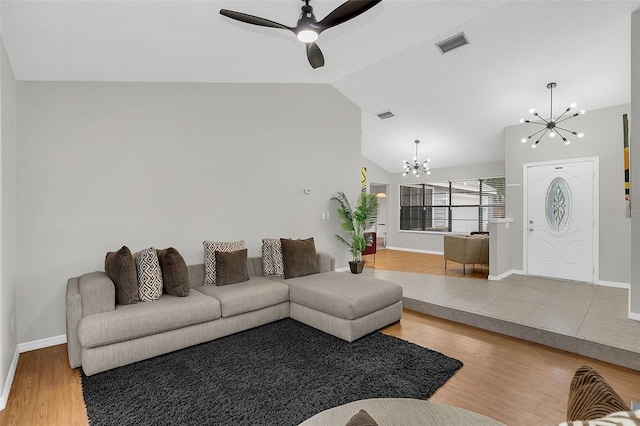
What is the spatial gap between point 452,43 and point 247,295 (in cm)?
409

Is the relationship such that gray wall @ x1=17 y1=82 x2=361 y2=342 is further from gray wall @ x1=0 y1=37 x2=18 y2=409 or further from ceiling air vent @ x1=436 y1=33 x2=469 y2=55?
ceiling air vent @ x1=436 y1=33 x2=469 y2=55

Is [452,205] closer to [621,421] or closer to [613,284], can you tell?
[613,284]

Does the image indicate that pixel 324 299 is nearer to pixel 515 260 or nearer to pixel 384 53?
pixel 384 53

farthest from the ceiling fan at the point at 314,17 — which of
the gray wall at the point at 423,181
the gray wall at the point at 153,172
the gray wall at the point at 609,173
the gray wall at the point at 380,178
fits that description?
the gray wall at the point at 380,178

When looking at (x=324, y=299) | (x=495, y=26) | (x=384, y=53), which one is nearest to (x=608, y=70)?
(x=495, y=26)

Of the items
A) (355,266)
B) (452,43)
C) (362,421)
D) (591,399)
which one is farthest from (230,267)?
(452,43)

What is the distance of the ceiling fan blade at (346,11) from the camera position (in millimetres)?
2252

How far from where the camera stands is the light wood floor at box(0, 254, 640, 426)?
7.23 feet

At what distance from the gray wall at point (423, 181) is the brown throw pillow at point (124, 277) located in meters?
7.63

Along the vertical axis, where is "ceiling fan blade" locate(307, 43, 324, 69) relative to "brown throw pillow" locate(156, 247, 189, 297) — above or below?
above

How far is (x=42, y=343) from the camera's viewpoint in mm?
3291

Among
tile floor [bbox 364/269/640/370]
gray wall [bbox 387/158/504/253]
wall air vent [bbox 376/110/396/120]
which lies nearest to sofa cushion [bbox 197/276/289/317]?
tile floor [bbox 364/269/640/370]

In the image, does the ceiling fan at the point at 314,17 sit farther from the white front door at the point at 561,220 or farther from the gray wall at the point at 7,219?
the white front door at the point at 561,220

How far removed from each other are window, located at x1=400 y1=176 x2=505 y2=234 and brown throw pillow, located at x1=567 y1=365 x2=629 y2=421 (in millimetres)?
7770
